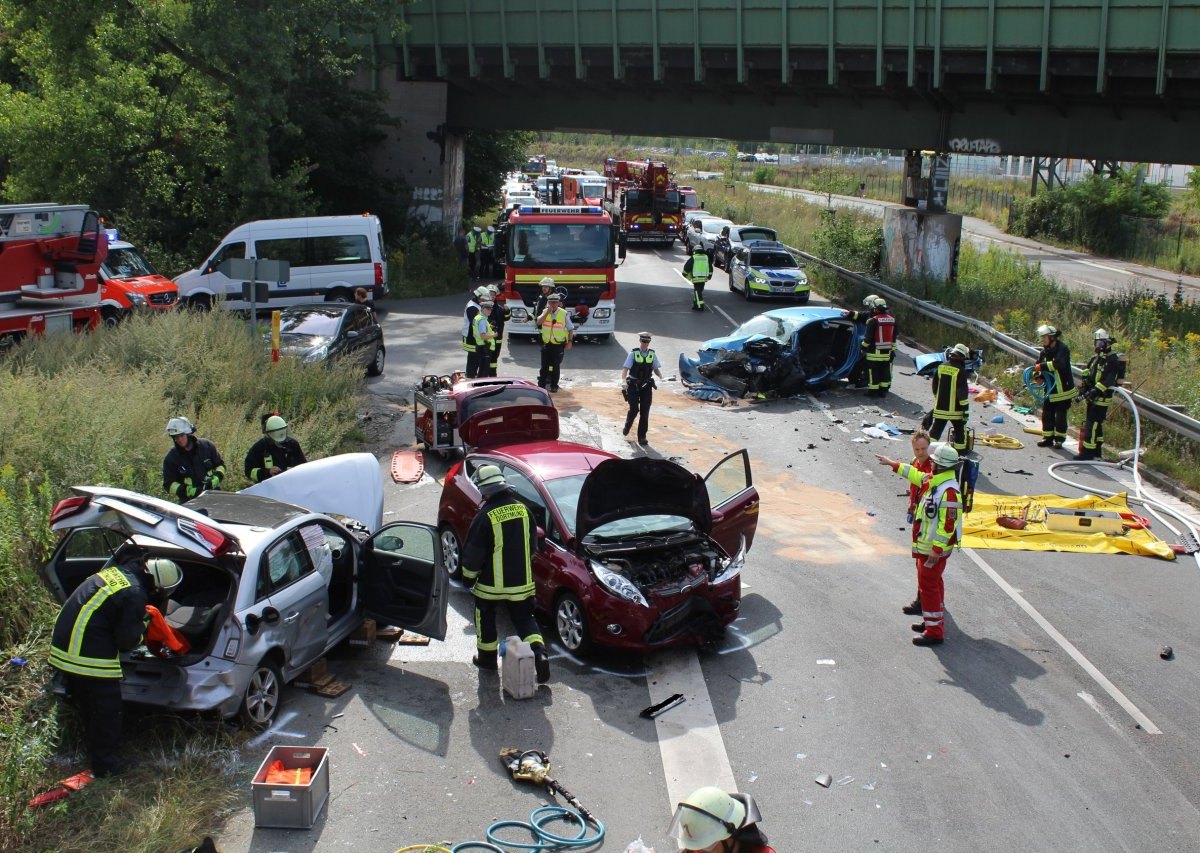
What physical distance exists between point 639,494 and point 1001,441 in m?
9.13

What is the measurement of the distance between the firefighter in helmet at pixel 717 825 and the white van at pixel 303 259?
21551 millimetres

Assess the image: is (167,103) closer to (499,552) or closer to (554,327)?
(554,327)

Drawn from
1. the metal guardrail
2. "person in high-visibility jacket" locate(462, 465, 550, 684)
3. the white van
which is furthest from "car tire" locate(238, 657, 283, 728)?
the white van

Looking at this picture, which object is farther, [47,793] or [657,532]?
[657,532]

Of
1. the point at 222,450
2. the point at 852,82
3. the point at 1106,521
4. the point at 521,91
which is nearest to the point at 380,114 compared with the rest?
the point at 521,91

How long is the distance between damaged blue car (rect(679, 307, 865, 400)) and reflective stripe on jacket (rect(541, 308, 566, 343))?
101 inches

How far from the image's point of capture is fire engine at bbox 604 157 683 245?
42750 mm

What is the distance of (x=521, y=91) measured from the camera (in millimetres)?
34312

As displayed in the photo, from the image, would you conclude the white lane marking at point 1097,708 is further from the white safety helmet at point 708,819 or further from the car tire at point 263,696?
the car tire at point 263,696

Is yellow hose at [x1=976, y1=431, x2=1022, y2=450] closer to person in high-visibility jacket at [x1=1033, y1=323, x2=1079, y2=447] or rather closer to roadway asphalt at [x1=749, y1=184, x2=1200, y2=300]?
person in high-visibility jacket at [x1=1033, y1=323, x2=1079, y2=447]

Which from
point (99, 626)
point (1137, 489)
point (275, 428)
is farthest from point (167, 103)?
point (99, 626)

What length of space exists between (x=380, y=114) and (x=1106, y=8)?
20.3 meters

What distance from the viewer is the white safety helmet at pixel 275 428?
431 inches

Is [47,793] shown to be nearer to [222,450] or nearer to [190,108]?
[222,450]
